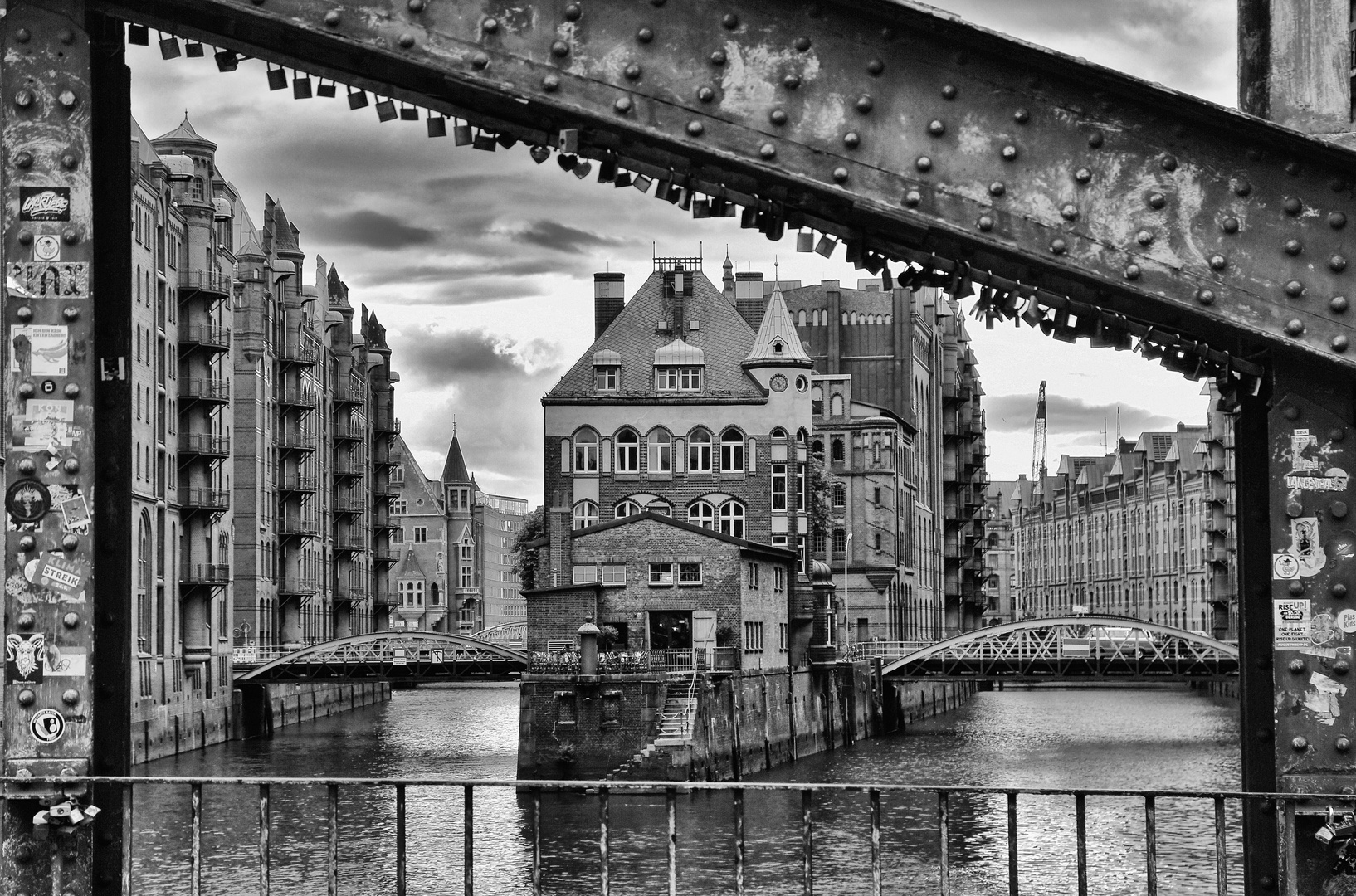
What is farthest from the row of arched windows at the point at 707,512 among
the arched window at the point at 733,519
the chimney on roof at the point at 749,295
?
the chimney on roof at the point at 749,295

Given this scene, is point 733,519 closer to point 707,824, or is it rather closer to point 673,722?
point 673,722

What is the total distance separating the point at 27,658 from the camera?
21.5ft

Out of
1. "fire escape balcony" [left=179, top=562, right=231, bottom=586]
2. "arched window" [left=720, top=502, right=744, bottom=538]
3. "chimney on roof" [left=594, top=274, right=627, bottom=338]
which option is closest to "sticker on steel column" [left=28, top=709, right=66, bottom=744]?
"fire escape balcony" [left=179, top=562, right=231, bottom=586]

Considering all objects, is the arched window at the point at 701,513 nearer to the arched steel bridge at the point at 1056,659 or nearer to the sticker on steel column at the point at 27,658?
the arched steel bridge at the point at 1056,659

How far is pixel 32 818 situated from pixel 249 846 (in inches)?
1353

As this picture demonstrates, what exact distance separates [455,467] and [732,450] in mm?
106518

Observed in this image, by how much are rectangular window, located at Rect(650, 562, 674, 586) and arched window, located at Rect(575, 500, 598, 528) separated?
14515mm

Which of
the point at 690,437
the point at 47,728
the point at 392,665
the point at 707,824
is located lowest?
the point at 707,824

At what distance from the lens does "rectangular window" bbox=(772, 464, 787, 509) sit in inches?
2884

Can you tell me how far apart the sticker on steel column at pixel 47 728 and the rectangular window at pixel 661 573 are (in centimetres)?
5246

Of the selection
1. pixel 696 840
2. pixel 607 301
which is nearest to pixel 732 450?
pixel 607 301

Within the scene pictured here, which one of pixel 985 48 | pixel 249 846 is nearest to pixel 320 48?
pixel 985 48

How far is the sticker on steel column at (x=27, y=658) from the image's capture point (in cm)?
653

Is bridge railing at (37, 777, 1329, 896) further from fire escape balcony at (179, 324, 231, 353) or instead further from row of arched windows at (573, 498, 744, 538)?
row of arched windows at (573, 498, 744, 538)
